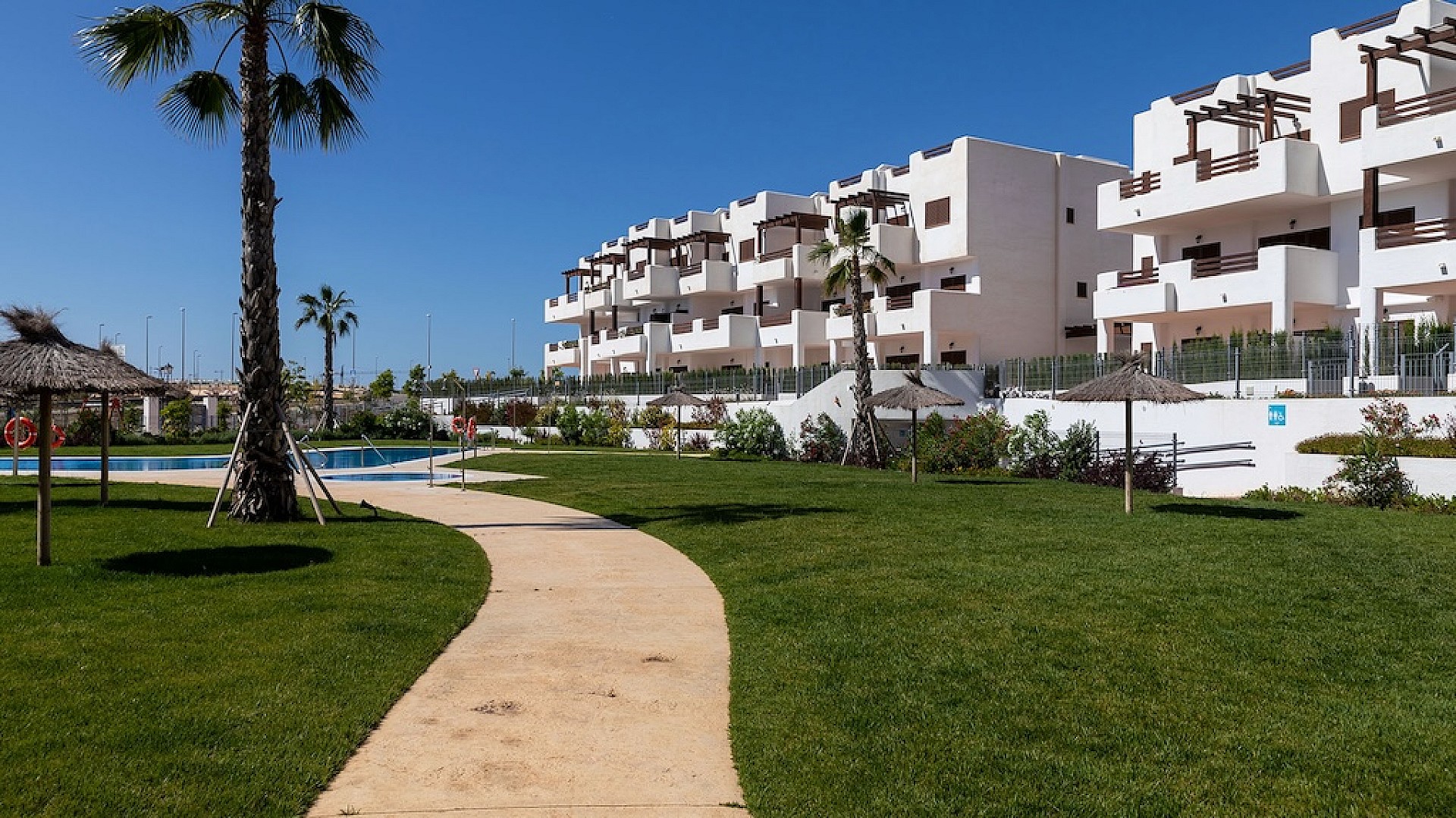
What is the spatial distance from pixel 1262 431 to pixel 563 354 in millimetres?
50760

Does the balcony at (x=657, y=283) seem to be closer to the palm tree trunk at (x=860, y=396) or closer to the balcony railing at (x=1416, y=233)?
the palm tree trunk at (x=860, y=396)

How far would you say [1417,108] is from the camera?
81.8 ft

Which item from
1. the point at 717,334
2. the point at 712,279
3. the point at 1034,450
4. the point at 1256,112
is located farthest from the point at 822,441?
the point at 712,279

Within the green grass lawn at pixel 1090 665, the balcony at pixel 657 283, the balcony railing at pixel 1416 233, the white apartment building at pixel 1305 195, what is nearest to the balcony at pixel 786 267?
the balcony at pixel 657 283

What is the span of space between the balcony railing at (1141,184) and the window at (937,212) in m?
8.48

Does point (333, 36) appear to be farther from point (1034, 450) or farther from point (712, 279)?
point (712, 279)

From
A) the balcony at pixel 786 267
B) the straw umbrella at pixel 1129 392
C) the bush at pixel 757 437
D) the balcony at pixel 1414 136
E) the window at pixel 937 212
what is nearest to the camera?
the straw umbrella at pixel 1129 392

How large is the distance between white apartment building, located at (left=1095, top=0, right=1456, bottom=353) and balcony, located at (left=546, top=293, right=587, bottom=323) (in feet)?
125

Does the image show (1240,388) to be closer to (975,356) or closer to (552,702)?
(975,356)

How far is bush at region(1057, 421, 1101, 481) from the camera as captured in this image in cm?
2348

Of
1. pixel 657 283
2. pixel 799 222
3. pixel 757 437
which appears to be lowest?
pixel 757 437

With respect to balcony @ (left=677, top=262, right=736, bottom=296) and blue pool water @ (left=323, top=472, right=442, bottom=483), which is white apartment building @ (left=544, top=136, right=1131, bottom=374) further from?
blue pool water @ (left=323, top=472, right=442, bottom=483)

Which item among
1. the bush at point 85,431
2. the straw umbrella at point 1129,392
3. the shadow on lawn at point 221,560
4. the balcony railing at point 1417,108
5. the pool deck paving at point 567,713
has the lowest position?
the pool deck paving at point 567,713

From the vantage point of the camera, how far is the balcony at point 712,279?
51906mm
